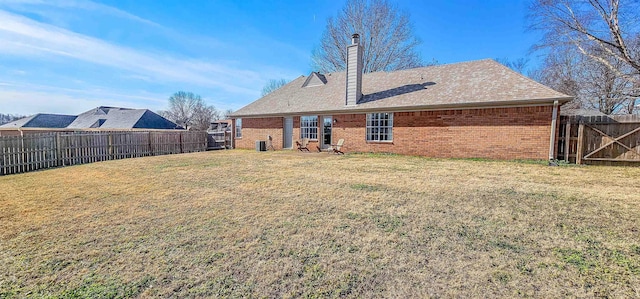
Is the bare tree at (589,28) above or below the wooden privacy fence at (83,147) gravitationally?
above

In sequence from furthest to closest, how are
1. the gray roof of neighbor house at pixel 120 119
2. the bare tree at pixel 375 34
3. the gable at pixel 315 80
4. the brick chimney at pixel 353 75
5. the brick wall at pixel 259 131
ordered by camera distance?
the gray roof of neighbor house at pixel 120 119
the bare tree at pixel 375 34
the gable at pixel 315 80
the brick wall at pixel 259 131
the brick chimney at pixel 353 75

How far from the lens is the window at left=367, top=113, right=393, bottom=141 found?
1300 centimetres

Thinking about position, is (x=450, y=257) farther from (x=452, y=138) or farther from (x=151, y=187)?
(x=452, y=138)

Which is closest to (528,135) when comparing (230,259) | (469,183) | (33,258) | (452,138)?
(452,138)

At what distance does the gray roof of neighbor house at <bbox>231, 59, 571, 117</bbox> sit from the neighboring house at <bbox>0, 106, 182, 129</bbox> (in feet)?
78.4

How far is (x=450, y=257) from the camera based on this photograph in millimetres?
2859

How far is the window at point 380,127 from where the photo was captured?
13000 millimetres

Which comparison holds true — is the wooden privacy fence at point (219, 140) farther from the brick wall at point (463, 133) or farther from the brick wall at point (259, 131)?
the brick wall at point (463, 133)

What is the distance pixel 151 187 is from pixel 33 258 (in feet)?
11.6

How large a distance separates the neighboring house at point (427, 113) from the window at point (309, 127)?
4 centimetres

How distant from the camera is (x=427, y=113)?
39.3 feet

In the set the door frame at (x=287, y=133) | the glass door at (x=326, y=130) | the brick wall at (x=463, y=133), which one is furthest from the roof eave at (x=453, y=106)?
the door frame at (x=287, y=133)

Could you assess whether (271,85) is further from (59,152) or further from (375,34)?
(59,152)

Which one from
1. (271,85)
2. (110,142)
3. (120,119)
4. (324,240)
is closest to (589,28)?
(324,240)
